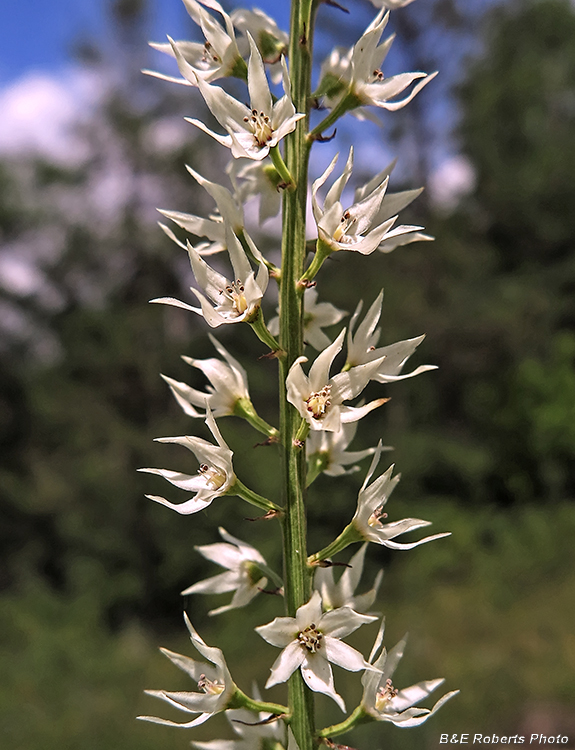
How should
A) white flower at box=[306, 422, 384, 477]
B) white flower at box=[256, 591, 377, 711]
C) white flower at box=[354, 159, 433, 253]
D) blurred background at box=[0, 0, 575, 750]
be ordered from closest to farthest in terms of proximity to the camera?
white flower at box=[256, 591, 377, 711], white flower at box=[354, 159, 433, 253], white flower at box=[306, 422, 384, 477], blurred background at box=[0, 0, 575, 750]

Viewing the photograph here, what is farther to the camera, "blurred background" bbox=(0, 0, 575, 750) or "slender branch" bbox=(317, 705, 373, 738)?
"blurred background" bbox=(0, 0, 575, 750)

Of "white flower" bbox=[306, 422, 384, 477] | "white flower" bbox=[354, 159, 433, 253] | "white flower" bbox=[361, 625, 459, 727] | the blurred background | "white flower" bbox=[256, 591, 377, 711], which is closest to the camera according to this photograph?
"white flower" bbox=[256, 591, 377, 711]

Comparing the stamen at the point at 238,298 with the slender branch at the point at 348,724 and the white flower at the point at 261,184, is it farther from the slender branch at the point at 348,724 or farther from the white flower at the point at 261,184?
the slender branch at the point at 348,724

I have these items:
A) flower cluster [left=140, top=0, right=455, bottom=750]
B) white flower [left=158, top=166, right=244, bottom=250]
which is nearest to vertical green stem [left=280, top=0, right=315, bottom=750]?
flower cluster [left=140, top=0, right=455, bottom=750]

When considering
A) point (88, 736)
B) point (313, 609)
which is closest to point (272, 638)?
point (313, 609)

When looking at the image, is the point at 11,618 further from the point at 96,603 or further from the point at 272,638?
the point at 272,638

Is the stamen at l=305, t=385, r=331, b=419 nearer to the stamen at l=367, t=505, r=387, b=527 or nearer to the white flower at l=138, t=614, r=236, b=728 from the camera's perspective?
the stamen at l=367, t=505, r=387, b=527

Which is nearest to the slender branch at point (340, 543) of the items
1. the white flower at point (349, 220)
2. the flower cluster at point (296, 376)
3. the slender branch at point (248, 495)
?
the flower cluster at point (296, 376)
